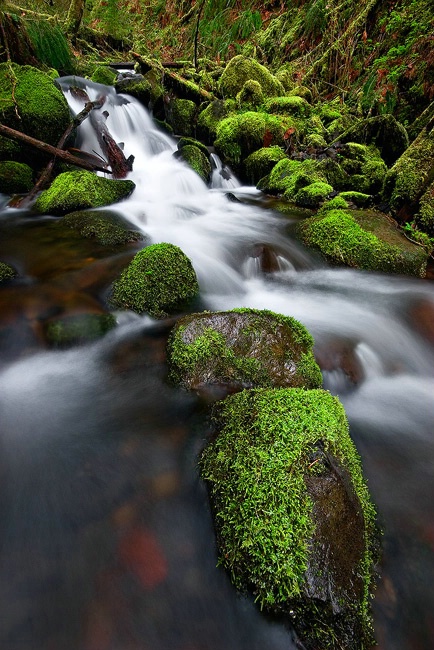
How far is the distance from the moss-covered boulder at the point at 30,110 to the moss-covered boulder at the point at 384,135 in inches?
259

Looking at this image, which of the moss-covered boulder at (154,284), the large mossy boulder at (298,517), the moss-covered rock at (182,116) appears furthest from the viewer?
the moss-covered rock at (182,116)

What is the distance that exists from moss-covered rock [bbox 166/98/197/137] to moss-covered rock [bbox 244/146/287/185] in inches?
126

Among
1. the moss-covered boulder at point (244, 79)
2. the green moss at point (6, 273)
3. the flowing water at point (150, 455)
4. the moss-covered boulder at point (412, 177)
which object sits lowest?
the flowing water at point (150, 455)

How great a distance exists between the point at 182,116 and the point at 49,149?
5.82 metres

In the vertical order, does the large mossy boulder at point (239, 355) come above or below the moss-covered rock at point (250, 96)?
below

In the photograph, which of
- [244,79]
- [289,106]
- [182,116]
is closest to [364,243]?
[289,106]

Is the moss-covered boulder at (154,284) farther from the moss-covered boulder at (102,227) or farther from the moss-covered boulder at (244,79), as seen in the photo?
the moss-covered boulder at (244,79)

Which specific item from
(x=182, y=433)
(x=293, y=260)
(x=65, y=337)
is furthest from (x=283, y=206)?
(x=182, y=433)

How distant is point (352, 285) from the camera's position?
503 centimetres

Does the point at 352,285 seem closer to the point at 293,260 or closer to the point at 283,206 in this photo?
the point at 293,260

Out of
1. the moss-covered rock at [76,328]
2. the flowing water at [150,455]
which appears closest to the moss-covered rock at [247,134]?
the flowing water at [150,455]

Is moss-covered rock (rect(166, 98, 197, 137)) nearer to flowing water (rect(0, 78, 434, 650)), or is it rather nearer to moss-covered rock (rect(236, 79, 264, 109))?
moss-covered rock (rect(236, 79, 264, 109))

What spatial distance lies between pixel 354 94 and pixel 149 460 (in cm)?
1266

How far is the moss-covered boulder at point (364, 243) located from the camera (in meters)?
5.21
